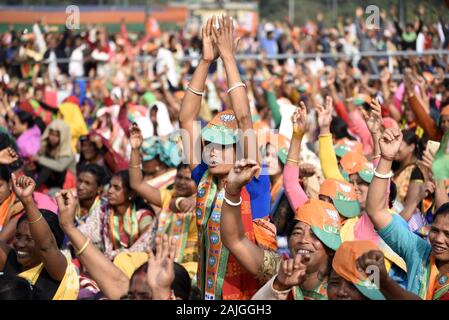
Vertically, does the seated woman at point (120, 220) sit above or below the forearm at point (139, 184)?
below

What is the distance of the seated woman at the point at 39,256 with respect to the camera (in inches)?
185

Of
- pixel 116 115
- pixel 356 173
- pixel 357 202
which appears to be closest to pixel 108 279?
pixel 357 202

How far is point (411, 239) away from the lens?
4.43 metres

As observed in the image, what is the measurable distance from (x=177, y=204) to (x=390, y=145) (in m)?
2.24

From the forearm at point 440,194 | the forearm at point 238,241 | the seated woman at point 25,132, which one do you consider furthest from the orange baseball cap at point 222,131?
the seated woman at point 25,132

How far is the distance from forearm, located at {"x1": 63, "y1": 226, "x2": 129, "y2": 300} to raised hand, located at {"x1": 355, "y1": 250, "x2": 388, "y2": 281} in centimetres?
106

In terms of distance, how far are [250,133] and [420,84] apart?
12.9ft

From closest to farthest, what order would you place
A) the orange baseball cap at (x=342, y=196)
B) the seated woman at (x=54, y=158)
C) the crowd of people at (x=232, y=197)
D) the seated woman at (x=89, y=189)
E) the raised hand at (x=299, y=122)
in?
the crowd of people at (x=232, y=197), the raised hand at (x=299, y=122), the orange baseball cap at (x=342, y=196), the seated woman at (x=89, y=189), the seated woman at (x=54, y=158)

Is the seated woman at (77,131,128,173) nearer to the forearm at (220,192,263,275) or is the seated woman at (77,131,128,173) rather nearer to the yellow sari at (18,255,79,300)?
the yellow sari at (18,255,79,300)

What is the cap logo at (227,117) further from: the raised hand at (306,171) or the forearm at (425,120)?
the forearm at (425,120)

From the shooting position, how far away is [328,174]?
5977 mm

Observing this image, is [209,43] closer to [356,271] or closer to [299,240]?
[299,240]

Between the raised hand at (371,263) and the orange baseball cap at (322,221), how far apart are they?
625 mm

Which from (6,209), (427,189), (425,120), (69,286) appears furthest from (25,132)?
(69,286)
